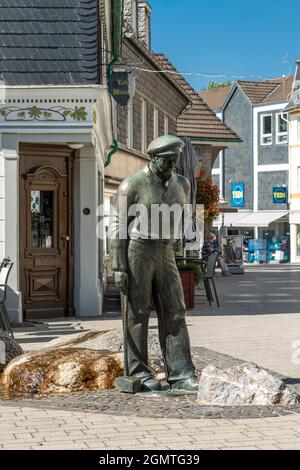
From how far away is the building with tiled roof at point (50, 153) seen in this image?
51.4 ft

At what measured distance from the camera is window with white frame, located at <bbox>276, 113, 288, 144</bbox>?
189 feet

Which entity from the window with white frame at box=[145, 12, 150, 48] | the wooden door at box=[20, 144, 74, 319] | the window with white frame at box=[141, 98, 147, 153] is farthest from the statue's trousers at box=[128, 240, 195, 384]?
the window with white frame at box=[145, 12, 150, 48]

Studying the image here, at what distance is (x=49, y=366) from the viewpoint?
9.01m

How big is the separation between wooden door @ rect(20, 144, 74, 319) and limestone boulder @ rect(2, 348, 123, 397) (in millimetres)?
7323

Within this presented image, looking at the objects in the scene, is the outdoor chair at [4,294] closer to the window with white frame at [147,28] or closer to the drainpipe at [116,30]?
the drainpipe at [116,30]

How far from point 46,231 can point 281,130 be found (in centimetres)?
4268

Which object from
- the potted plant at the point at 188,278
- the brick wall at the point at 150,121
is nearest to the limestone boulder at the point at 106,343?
the potted plant at the point at 188,278

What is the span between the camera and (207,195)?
3575 cm

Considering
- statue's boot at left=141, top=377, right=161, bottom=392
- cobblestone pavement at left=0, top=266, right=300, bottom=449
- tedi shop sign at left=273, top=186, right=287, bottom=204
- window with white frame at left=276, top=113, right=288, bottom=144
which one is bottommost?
cobblestone pavement at left=0, top=266, right=300, bottom=449

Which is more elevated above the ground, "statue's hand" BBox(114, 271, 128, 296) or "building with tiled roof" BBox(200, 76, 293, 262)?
"building with tiled roof" BBox(200, 76, 293, 262)

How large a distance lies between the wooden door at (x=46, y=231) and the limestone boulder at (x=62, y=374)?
7.32m

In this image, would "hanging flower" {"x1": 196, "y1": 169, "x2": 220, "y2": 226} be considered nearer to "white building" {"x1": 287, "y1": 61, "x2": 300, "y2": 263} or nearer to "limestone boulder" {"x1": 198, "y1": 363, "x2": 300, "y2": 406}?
"white building" {"x1": 287, "y1": 61, "x2": 300, "y2": 263}
